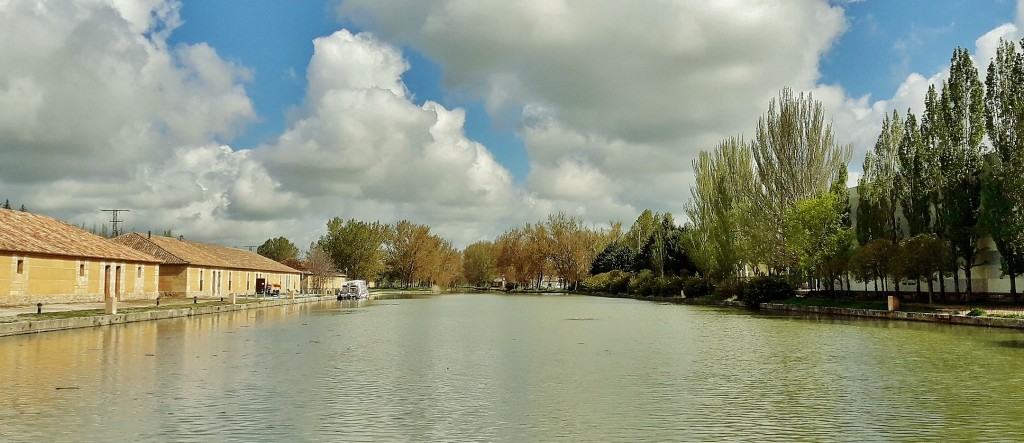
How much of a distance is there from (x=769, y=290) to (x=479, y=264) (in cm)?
8481

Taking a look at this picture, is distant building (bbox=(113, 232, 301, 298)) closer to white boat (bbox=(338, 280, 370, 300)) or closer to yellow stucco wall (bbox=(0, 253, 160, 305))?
yellow stucco wall (bbox=(0, 253, 160, 305))

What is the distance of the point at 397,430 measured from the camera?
8836 millimetres

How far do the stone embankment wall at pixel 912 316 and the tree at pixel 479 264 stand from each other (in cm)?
8563

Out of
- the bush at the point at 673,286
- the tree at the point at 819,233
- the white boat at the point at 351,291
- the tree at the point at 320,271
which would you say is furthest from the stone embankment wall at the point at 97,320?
the tree at the point at 320,271

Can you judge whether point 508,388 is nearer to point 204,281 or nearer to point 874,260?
point 874,260

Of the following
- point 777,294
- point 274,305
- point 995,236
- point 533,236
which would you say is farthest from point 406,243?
point 995,236

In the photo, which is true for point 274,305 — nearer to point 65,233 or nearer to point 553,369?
point 65,233

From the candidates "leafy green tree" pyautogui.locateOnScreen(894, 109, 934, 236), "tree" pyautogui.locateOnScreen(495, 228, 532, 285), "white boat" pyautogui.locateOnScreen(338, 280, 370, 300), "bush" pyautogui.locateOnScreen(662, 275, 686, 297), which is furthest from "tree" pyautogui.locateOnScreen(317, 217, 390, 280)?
"leafy green tree" pyautogui.locateOnScreen(894, 109, 934, 236)

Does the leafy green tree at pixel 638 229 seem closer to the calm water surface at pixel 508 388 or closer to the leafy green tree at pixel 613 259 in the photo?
the leafy green tree at pixel 613 259

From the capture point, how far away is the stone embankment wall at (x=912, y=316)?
26.1 meters

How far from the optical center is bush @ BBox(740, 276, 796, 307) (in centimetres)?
4619

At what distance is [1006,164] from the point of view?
3269 centimetres

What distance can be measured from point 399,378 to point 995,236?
30.1 meters

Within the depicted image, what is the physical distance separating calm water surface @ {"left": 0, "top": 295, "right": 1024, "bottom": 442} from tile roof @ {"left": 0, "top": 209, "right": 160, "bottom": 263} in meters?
13.4
